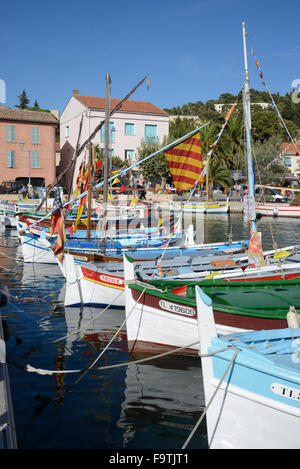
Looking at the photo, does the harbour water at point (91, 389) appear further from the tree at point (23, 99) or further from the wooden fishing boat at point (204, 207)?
the tree at point (23, 99)

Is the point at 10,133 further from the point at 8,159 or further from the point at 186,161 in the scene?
the point at 186,161

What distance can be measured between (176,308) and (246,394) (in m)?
4.53

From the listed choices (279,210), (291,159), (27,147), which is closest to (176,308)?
(279,210)

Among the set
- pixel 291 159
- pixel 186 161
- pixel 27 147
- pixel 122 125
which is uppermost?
pixel 122 125

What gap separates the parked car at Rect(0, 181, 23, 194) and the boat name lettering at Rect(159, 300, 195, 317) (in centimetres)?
Result: 5079

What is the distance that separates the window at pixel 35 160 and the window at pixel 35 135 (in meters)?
1.62

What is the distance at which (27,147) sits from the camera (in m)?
62.6

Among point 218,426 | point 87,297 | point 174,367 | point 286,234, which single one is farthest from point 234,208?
point 218,426

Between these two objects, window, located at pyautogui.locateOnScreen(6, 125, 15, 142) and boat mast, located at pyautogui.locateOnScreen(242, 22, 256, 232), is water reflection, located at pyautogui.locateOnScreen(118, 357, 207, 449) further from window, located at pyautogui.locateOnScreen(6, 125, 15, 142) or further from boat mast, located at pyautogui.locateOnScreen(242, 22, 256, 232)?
window, located at pyautogui.locateOnScreen(6, 125, 15, 142)

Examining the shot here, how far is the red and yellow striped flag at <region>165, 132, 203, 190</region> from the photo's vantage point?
17.0 m

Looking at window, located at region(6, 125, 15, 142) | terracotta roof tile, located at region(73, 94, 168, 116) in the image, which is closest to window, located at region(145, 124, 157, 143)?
terracotta roof tile, located at region(73, 94, 168, 116)

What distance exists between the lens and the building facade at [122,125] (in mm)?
63469

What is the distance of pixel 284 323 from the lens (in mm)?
9953
